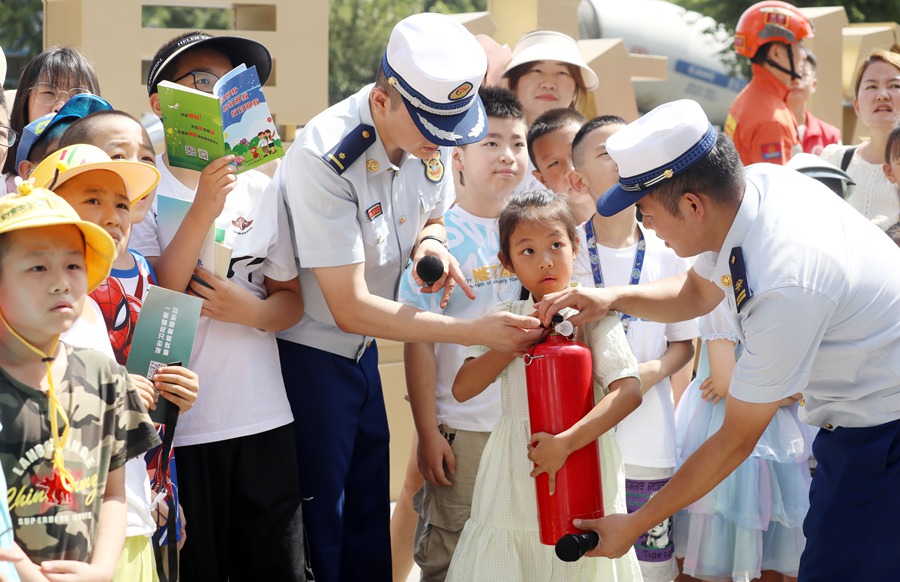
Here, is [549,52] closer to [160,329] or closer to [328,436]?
[328,436]

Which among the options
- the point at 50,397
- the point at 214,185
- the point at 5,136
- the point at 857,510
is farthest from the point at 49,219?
the point at 857,510

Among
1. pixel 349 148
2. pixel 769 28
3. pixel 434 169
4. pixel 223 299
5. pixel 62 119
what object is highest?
pixel 769 28

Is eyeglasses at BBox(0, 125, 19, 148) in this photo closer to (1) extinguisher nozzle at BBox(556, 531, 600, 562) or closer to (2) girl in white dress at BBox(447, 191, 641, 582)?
(2) girl in white dress at BBox(447, 191, 641, 582)

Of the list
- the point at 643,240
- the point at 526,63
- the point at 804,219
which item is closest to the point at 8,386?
the point at 804,219

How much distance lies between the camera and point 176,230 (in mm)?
3252

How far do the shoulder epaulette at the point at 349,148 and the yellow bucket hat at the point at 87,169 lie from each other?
62 centimetres

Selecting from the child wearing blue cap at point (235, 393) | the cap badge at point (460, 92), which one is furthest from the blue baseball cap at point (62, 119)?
the cap badge at point (460, 92)

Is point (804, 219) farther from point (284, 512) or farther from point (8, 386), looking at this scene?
point (8, 386)

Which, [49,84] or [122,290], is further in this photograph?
[49,84]

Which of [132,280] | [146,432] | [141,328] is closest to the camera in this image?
[146,432]

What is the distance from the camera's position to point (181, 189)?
3.36m

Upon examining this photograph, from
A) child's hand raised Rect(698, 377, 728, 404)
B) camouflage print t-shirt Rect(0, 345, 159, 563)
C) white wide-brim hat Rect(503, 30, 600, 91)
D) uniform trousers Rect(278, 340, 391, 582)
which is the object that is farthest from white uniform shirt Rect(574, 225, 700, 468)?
camouflage print t-shirt Rect(0, 345, 159, 563)

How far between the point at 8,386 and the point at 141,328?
1.67 feet

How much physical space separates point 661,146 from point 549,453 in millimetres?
915
